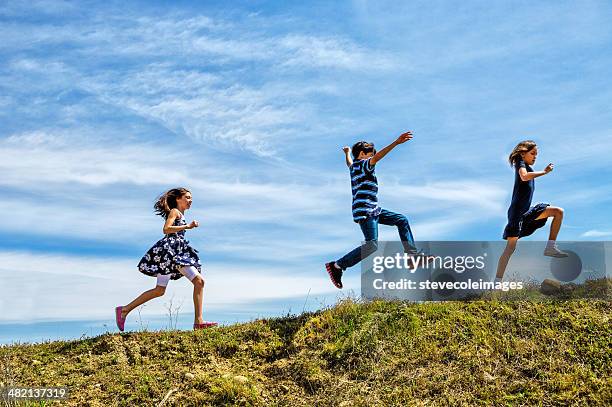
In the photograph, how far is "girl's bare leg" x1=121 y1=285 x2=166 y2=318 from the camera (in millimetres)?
11914

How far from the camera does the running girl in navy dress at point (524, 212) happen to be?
12414mm

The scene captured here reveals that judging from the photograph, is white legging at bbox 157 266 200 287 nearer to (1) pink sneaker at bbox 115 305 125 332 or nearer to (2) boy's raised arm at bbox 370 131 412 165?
(1) pink sneaker at bbox 115 305 125 332

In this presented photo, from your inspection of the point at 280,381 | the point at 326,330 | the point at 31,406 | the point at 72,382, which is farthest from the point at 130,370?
the point at 326,330

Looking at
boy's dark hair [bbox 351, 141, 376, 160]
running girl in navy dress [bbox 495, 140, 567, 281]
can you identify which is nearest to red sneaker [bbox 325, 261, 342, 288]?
boy's dark hair [bbox 351, 141, 376, 160]

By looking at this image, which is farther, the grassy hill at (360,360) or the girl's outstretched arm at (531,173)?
the girl's outstretched arm at (531,173)

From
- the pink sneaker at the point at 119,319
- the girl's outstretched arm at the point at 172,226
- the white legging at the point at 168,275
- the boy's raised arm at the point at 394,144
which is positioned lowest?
the pink sneaker at the point at 119,319

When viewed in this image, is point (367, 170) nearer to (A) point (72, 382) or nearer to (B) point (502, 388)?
(B) point (502, 388)

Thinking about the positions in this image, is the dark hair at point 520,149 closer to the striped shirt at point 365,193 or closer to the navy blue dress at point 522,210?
the navy blue dress at point 522,210

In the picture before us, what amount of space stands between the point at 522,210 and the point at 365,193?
119 inches

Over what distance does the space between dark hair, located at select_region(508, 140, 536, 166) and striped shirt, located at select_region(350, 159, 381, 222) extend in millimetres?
2727

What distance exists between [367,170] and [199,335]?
4.22m

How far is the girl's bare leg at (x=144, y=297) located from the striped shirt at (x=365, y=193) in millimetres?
3787

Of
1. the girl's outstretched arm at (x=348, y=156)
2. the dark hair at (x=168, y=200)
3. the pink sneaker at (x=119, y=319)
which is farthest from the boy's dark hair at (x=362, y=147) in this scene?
the pink sneaker at (x=119, y=319)

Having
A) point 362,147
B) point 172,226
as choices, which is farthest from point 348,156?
point 172,226
